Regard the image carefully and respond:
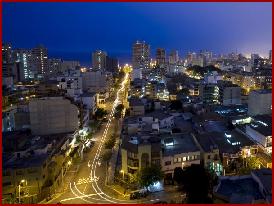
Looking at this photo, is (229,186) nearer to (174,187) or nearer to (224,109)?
(174,187)

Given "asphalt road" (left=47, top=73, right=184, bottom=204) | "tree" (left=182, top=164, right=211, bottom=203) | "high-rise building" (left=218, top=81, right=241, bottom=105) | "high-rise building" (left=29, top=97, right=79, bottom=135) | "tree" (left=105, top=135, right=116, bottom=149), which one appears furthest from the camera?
"high-rise building" (left=218, top=81, right=241, bottom=105)

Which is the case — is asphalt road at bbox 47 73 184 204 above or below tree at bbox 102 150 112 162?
below

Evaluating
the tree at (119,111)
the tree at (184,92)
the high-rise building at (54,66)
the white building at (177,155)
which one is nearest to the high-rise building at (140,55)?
the high-rise building at (54,66)

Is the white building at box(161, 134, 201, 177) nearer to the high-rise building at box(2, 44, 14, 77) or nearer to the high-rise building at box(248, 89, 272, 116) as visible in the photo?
the high-rise building at box(248, 89, 272, 116)

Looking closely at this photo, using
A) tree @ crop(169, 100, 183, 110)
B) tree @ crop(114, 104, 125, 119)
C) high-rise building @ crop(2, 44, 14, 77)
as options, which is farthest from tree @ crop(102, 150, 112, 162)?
high-rise building @ crop(2, 44, 14, 77)

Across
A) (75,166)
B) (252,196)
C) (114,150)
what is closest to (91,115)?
(114,150)

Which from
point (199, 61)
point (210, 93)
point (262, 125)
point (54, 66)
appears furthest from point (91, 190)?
point (199, 61)
